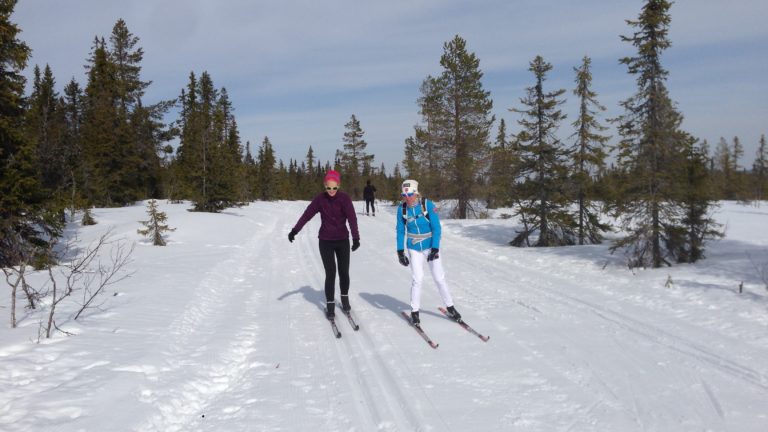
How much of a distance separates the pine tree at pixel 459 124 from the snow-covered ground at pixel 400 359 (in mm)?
→ 15701

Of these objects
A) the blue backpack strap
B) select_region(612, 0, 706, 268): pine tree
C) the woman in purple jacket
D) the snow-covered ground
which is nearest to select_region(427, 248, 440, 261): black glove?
the blue backpack strap

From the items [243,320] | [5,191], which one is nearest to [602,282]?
[243,320]

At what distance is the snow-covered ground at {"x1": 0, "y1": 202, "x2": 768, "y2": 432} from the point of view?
12.1 feet

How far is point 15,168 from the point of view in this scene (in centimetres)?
1054

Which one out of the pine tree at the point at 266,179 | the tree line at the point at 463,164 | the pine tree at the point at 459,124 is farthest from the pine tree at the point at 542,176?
the pine tree at the point at 266,179

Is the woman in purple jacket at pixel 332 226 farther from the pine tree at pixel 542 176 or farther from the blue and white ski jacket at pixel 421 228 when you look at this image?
the pine tree at pixel 542 176

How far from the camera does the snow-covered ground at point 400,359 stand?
3.70 m

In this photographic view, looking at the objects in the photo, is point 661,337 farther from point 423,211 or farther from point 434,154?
point 434,154

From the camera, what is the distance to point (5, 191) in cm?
1023

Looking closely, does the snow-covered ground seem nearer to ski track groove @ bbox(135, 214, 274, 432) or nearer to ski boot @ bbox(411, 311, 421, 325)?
ski track groove @ bbox(135, 214, 274, 432)

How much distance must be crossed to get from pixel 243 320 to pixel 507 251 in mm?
9684

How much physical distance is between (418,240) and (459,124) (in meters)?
19.8

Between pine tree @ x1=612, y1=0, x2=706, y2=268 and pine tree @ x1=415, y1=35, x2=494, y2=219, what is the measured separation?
13.6 m

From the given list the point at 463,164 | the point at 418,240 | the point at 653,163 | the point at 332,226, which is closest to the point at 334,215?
the point at 332,226
